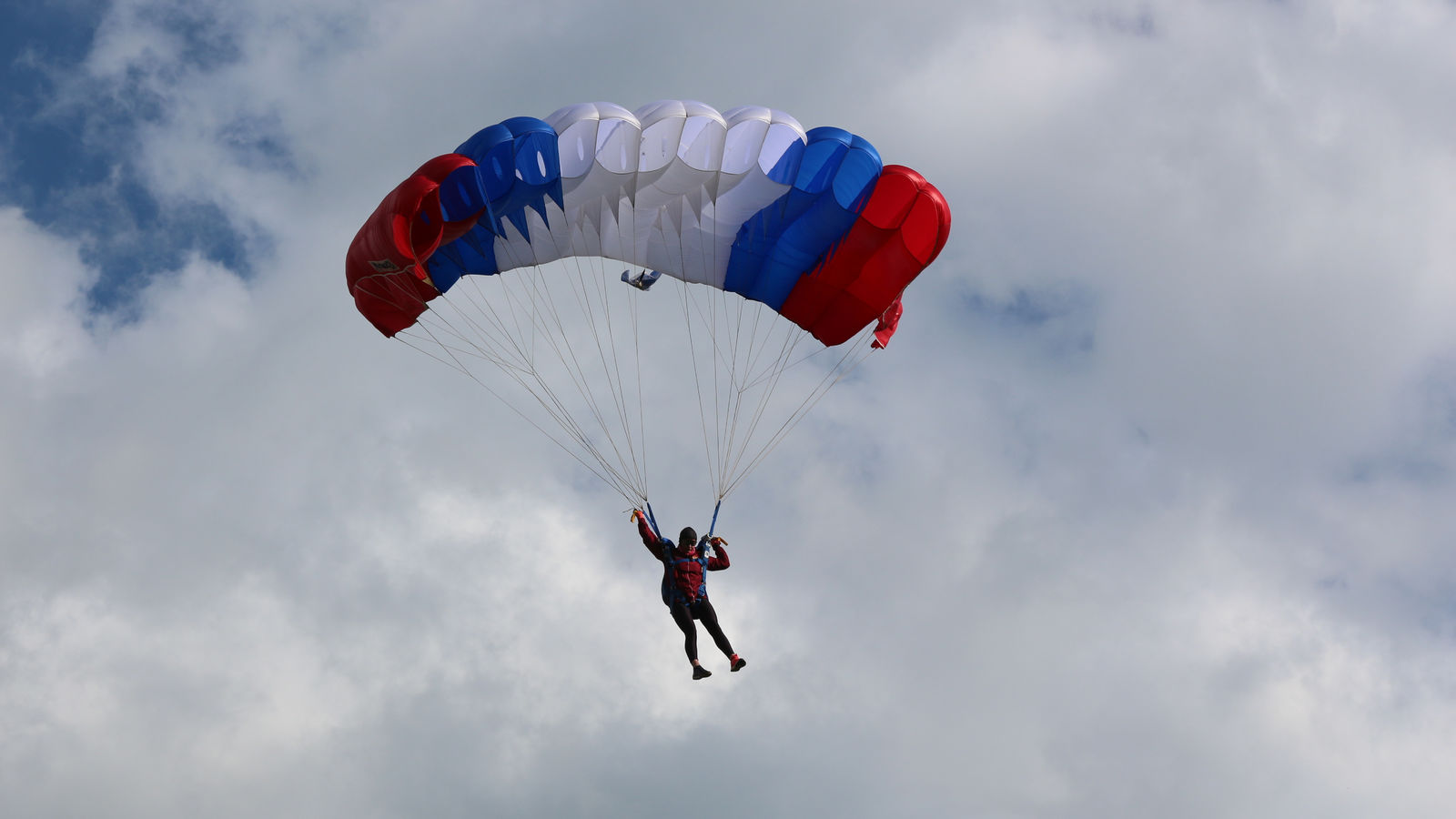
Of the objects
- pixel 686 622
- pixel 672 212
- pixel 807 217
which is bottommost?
pixel 686 622

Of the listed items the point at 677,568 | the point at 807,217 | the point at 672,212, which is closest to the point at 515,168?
the point at 672,212

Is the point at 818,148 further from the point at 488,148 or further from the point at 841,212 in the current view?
the point at 488,148

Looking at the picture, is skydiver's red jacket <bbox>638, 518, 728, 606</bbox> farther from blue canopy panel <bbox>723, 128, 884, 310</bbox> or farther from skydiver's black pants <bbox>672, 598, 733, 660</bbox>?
blue canopy panel <bbox>723, 128, 884, 310</bbox>

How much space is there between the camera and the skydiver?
64.4 feet

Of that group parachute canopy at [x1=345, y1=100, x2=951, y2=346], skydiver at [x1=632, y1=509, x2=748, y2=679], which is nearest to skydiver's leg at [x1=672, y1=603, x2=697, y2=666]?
skydiver at [x1=632, y1=509, x2=748, y2=679]

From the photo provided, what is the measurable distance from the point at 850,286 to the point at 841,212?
43.8 inches

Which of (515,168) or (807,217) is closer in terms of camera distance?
(515,168)

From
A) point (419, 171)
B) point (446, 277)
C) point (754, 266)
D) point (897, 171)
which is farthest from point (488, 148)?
point (897, 171)

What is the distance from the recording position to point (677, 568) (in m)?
19.7

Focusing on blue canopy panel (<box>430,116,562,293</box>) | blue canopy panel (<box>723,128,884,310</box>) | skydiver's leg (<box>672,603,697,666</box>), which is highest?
blue canopy panel (<box>723,128,884,310</box>)

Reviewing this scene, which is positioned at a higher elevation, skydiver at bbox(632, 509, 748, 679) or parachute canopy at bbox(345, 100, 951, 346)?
parachute canopy at bbox(345, 100, 951, 346)

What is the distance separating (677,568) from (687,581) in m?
0.22

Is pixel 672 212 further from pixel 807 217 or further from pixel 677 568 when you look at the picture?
pixel 677 568

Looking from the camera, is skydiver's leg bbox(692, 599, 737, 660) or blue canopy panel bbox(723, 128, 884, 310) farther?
blue canopy panel bbox(723, 128, 884, 310)
